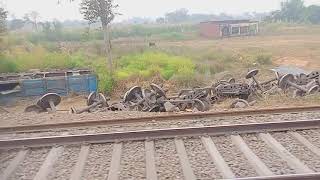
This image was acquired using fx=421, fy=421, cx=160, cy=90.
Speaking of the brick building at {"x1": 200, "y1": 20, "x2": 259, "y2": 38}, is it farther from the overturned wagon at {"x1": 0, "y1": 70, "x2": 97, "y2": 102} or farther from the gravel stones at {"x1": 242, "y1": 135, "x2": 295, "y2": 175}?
the gravel stones at {"x1": 242, "y1": 135, "x2": 295, "y2": 175}

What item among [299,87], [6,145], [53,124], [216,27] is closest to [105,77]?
[299,87]

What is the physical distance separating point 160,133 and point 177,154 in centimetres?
82

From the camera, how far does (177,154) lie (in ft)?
20.3

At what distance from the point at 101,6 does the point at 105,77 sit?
5427 millimetres

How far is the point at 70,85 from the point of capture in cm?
1805

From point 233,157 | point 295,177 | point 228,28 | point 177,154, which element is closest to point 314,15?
point 228,28

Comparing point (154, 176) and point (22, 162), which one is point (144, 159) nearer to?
point (154, 176)

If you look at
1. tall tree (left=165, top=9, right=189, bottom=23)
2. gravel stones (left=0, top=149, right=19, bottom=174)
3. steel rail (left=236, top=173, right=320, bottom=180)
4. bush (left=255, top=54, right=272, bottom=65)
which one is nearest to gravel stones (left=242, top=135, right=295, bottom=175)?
steel rail (left=236, top=173, right=320, bottom=180)

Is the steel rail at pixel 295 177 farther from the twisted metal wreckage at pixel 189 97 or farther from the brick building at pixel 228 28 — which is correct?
the brick building at pixel 228 28

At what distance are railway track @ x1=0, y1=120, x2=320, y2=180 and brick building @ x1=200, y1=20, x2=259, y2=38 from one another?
5951 cm

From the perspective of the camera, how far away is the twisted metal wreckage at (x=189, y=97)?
11.7m

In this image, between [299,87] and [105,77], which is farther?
[105,77]

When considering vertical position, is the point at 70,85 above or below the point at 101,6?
below

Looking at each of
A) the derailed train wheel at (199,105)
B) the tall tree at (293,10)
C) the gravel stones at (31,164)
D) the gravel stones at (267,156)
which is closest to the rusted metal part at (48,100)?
the derailed train wheel at (199,105)
